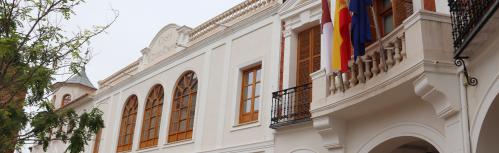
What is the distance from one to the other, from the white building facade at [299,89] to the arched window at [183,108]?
4cm

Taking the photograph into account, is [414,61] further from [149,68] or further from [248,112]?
[149,68]

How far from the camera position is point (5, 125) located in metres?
6.93

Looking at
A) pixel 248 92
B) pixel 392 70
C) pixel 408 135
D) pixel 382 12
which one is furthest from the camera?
pixel 248 92

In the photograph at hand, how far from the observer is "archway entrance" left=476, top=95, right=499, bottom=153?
248 inches

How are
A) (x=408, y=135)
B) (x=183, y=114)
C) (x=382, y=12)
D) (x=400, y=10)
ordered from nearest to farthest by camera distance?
(x=408, y=135), (x=400, y=10), (x=382, y=12), (x=183, y=114)

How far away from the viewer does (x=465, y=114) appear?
268 inches

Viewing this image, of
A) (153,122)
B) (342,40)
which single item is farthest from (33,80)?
(153,122)

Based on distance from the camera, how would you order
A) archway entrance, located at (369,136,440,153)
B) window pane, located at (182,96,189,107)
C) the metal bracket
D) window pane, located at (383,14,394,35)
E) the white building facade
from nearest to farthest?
the metal bracket, the white building facade, archway entrance, located at (369,136,440,153), window pane, located at (383,14,394,35), window pane, located at (182,96,189,107)

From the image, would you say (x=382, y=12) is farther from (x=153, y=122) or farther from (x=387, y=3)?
(x=153, y=122)

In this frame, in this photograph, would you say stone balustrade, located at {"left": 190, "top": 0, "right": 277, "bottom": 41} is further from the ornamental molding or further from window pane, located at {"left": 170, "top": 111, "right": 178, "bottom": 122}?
the ornamental molding

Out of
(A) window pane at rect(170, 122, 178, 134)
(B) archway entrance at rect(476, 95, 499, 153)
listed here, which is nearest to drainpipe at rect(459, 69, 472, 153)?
(B) archway entrance at rect(476, 95, 499, 153)

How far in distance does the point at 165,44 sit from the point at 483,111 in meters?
13.1

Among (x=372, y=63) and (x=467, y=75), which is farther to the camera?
(x=372, y=63)

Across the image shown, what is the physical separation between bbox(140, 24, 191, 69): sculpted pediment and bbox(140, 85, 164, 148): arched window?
1156 millimetres
